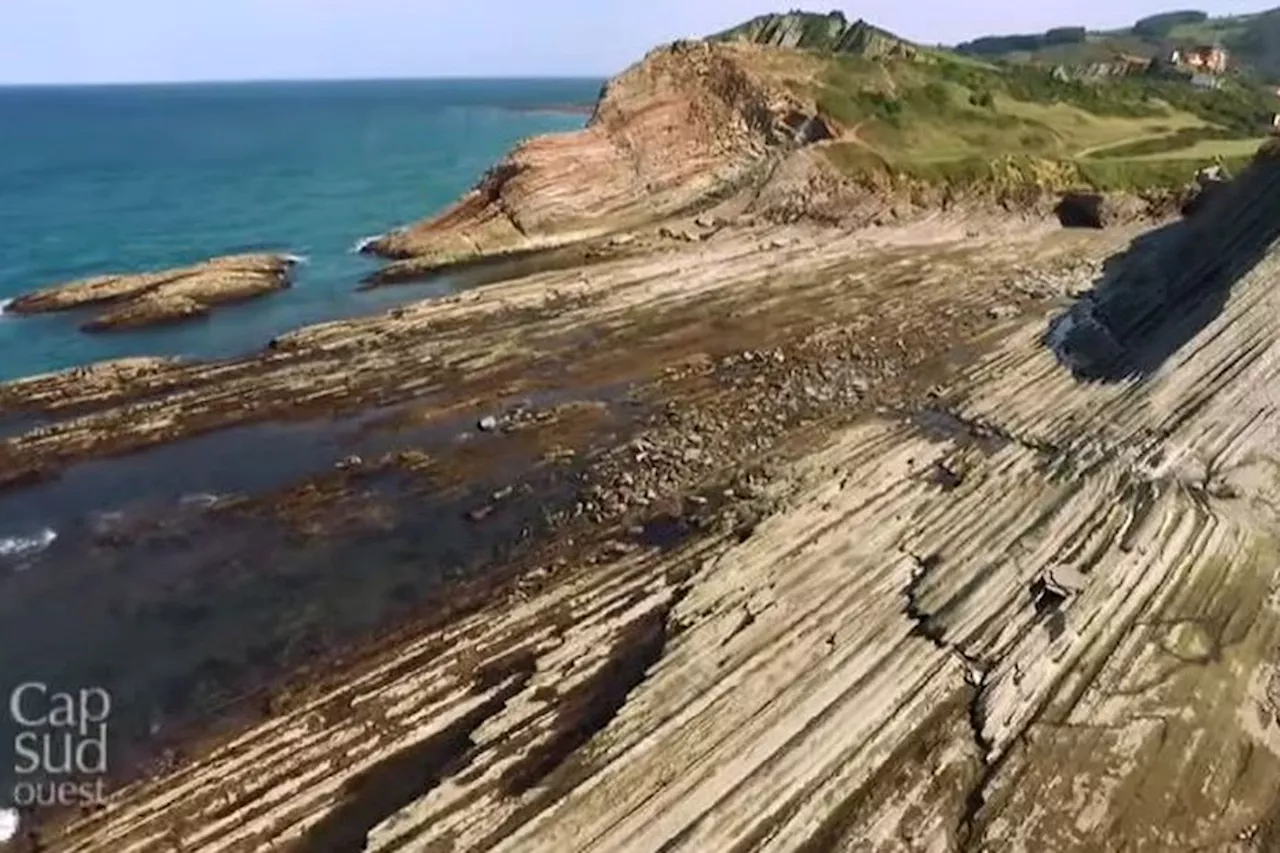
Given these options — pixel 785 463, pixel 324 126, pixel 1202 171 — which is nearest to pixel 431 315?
pixel 785 463

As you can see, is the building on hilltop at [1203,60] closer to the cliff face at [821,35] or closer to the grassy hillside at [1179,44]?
the grassy hillside at [1179,44]

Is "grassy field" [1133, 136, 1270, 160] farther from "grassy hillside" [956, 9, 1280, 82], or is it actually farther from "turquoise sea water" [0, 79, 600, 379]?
"grassy hillside" [956, 9, 1280, 82]

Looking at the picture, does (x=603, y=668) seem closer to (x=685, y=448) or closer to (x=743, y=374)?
(x=685, y=448)

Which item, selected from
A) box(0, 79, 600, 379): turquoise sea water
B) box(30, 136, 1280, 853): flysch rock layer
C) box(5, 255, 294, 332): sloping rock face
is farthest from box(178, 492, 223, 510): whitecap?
box(5, 255, 294, 332): sloping rock face

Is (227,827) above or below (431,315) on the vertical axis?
below

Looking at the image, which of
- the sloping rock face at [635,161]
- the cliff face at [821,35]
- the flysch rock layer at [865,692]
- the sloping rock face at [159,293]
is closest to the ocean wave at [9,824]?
the flysch rock layer at [865,692]

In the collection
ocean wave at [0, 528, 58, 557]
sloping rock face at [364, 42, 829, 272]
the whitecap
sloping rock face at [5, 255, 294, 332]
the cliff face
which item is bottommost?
ocean wave at [0, 528, 58, 557]
